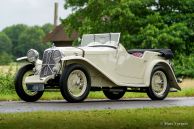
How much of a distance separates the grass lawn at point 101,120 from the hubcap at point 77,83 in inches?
124

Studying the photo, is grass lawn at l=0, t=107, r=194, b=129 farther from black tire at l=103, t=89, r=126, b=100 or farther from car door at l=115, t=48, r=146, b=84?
black tire at l=103, t=89, r=126, b=100

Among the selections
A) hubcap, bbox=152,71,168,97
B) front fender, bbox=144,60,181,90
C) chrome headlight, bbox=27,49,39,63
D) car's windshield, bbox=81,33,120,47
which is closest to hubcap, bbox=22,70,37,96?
chrome headlight, bbox=27,49,39,63

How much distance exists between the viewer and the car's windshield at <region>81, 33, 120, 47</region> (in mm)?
14555

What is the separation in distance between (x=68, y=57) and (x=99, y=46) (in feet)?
5.51

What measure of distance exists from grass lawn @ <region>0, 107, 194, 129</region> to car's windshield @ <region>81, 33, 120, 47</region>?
4.91m

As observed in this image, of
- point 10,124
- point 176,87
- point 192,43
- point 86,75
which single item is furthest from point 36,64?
point 192,43

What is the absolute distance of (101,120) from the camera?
28.0 ft

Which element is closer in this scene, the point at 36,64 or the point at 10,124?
the point at 10,124

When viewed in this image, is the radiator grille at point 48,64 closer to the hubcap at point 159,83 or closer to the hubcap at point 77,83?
the hubcap at point 77,83

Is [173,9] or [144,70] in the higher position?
[173,9]

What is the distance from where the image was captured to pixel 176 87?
50.8 feet

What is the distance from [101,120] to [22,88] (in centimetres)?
548

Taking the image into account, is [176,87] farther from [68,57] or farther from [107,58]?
[68,57]

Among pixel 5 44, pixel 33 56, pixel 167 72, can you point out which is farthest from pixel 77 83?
pixel 5 44
